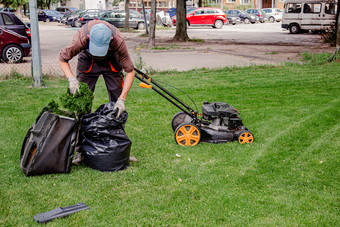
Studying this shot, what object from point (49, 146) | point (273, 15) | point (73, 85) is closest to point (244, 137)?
point (73, 85)

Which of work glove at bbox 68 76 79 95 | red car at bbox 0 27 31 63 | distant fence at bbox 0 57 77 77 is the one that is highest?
work glove at bbox 68 76 79 95

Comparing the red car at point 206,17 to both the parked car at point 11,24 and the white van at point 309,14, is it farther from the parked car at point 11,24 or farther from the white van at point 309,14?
the parked car at point 11,24

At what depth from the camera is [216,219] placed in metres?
3.58

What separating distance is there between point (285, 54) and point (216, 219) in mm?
13135

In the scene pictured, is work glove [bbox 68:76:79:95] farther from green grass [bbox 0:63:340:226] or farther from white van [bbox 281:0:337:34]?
white van [bbox 281:0:337:34]

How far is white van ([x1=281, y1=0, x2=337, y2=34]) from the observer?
25922 mm

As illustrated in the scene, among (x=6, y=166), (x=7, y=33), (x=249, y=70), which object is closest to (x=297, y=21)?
(x=249, y=70)

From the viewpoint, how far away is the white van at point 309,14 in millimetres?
25922

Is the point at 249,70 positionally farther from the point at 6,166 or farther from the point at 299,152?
the point at 6,166

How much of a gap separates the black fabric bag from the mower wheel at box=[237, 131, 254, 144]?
7.24 ft

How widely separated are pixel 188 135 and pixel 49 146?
6.06ft

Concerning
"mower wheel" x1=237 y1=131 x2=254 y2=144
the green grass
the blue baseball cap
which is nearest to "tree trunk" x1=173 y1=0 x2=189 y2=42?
the green grass

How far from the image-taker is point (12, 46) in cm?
1312

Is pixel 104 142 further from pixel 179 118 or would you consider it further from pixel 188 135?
pixel 179 118
